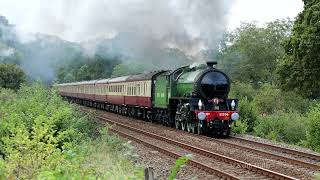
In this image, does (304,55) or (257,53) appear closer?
(304,55)

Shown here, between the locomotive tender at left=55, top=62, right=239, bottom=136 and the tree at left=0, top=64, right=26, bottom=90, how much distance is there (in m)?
13.4

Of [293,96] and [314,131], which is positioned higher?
[293,96]

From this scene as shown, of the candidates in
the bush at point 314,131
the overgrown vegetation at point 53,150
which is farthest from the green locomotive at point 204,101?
the overgrown vegetation at point 53,150

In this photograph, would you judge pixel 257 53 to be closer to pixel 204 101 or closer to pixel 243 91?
pixel 243 91

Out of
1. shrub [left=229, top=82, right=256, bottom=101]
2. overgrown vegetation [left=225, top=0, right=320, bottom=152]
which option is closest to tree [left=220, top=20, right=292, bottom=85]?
overgrown vegetation [left=225, top=0, right=320, bottom=152]

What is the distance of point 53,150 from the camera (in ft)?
25.1

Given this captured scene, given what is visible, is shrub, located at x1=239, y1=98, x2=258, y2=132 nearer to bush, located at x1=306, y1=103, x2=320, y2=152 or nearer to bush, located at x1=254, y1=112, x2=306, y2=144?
bush, located at x1=254, y1=112, x2=306, y2=144

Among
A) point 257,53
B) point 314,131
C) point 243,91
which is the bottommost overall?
point 314,131

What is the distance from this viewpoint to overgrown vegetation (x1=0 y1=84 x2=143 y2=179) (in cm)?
598

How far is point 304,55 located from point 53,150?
23505mm

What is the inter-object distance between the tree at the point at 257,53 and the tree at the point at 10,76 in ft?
74.6

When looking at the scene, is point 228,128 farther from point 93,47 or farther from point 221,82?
point 93,47

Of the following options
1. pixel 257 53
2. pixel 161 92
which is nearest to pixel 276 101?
pixel 161 92

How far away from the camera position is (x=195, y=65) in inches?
823
